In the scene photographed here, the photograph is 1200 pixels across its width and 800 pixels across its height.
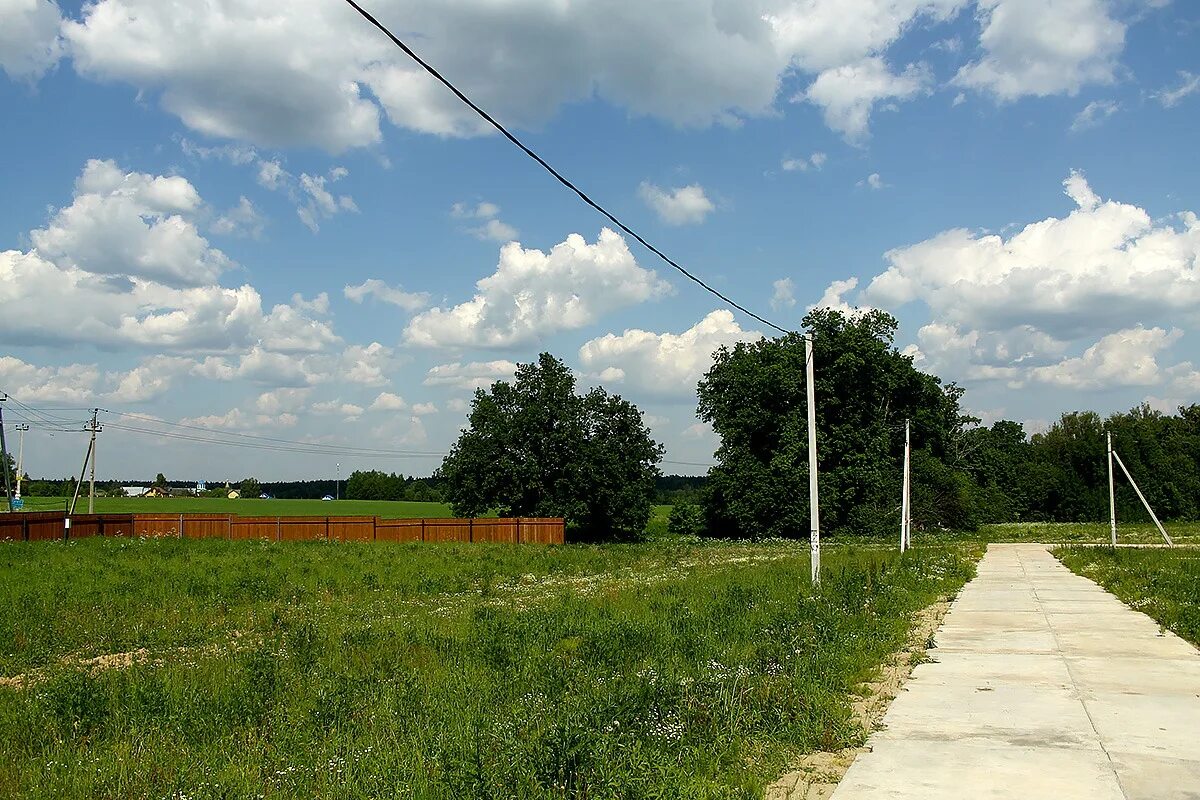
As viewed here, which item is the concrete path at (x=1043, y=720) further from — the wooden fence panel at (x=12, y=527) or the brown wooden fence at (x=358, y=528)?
the wooden fence panel at (x=12, y=527)

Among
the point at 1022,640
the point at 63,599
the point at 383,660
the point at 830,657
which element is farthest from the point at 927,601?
the point at 63,599

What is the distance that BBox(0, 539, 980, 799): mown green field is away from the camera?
608 centimetres

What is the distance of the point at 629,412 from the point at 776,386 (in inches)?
380

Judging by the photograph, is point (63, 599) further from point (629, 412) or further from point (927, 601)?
point (629, 412)

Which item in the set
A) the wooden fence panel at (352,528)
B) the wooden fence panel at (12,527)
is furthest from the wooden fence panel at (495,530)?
the wooden fence panel at (12,527)

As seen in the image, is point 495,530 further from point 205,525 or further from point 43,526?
point 43,526

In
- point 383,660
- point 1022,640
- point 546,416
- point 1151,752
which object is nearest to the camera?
point 1151,752

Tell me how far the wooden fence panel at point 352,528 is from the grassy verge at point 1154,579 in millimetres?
33766

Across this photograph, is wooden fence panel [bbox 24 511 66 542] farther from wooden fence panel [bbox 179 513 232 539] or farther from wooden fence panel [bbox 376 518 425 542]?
wooden fence panel [bbox 376 518 425 542]

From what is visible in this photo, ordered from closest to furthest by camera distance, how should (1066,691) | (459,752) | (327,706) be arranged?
(459,752), (327,706), (1066,691)

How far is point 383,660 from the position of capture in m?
11.3

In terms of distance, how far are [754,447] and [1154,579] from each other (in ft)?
138

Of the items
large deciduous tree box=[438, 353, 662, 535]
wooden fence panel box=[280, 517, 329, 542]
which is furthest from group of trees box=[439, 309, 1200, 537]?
wooden fence panel box=[280, 517, 329, 542]

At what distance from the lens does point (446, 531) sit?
50.8 metres
